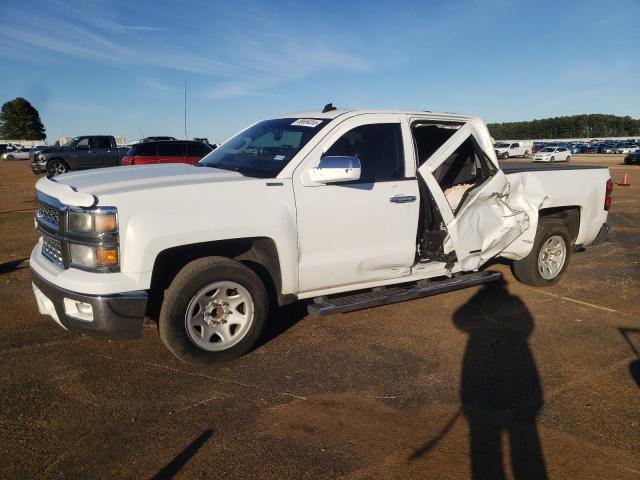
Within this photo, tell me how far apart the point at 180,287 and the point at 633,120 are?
15445 cm

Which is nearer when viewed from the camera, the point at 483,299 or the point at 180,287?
the point at 180,287

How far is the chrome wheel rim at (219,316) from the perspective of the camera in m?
3.87

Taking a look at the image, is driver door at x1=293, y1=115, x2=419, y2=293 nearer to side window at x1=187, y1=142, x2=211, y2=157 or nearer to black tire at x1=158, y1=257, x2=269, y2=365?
black tire at x1=158, y1=257, x2=269, y2=365

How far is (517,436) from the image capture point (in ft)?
10.3

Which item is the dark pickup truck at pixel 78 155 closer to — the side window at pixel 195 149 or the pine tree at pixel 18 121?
the side window at pixel 195 149

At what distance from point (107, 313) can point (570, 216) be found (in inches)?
218

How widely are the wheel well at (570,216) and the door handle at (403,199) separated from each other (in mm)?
2451

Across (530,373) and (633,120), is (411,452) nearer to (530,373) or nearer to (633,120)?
(530,373)

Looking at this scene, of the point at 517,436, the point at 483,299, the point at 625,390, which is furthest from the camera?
the point at 483,299

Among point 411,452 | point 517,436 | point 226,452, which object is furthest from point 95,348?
point 517,436

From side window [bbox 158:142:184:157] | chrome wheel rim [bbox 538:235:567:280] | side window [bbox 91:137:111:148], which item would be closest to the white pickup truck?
chrome wheel rim [bbox 538:235:567:280]

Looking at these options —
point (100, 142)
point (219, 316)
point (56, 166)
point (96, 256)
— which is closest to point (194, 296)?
point (219, 316)

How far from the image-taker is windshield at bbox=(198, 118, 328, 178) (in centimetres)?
438

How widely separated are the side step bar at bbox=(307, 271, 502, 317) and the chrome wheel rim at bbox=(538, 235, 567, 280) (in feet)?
3.57
